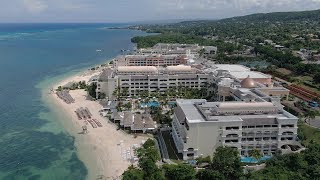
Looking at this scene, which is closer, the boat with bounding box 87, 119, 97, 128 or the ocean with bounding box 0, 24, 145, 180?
the ocean with bounding box 0, 24, 145, 180

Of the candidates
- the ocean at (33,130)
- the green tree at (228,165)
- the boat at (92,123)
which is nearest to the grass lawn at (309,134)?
the green tree at (228,165)

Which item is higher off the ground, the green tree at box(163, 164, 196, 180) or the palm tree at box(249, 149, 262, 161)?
the green tree at box(163, 164, 196, 180)

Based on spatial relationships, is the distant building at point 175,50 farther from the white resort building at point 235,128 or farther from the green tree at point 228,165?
the green tree at point 228,165

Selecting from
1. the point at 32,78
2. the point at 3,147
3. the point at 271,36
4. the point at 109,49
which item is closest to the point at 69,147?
the point at 3,147

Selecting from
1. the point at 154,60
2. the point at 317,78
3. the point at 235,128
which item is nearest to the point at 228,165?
the point at 235,128

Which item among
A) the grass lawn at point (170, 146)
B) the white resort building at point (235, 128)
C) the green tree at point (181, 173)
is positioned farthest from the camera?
the grass lawn at point (170, 146)

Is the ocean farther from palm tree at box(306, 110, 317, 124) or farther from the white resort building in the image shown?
palm tree at box(306, 110, 317, 124)

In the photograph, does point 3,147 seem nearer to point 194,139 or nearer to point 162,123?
point 162,123

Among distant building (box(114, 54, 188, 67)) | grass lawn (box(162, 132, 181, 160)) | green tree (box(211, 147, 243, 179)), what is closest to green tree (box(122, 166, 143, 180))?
grass lawn (box(162, 132, 181, 160))
